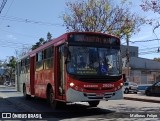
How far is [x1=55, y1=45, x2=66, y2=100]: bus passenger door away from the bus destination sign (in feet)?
3.49

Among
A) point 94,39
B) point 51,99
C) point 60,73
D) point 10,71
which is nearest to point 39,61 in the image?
point 51,99

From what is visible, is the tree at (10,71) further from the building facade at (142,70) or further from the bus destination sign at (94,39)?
the bus destination sign at (94,39)

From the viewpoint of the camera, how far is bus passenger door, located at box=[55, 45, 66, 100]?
15.7m

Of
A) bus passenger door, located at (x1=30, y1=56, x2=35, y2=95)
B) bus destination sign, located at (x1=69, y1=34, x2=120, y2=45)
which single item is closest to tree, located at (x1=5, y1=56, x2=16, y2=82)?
bus passenger door, located at (x1=30, y1=56, x2=35, y2=95)

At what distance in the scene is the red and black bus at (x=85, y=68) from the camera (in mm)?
14953

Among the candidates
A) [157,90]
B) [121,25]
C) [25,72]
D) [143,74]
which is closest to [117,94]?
[25,72]

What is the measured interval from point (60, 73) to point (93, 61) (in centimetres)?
181

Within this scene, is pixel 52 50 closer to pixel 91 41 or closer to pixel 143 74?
pixel 91 41

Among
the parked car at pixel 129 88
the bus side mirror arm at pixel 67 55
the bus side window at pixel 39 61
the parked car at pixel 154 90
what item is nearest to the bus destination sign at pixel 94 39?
the bus side mirror arm at pixel 67 55

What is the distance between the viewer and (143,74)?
229 ft

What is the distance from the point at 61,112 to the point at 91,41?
340 centimetres

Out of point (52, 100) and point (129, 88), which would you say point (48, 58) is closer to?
point (52, 100)

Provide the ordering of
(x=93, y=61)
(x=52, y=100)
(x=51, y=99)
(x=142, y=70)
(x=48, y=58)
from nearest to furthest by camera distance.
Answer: (x=93, y=61) < (x=52, y=100) < (x=51, y=99) < (x=48, y=58) < (x=142, y=70)

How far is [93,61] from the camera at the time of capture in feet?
50.1
